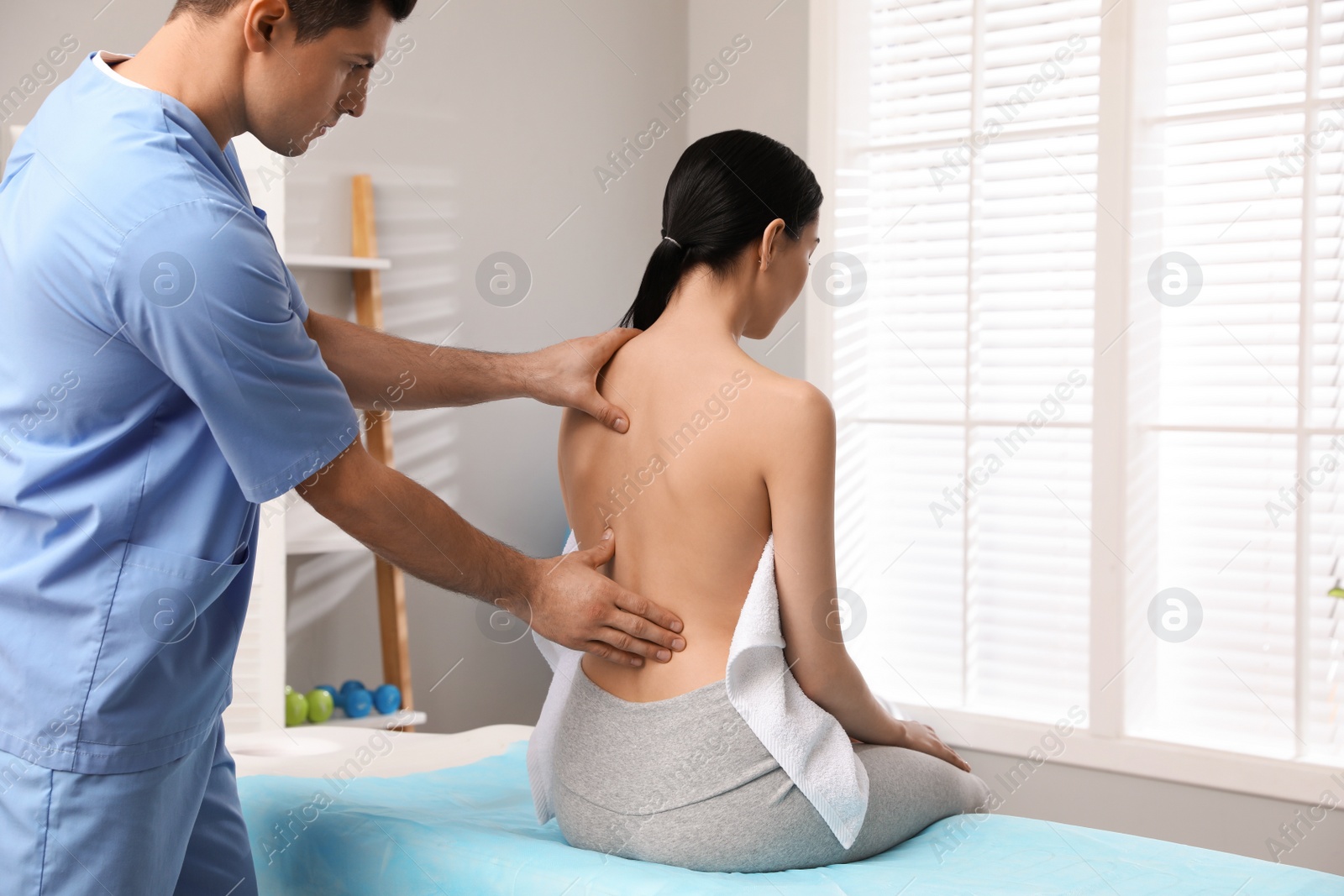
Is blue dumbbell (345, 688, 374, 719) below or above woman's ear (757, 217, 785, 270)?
below

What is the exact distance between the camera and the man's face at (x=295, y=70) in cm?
95

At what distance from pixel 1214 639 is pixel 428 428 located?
6.57 ft

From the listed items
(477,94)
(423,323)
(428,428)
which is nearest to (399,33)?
(477,94)

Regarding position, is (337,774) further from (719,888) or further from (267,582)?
(267,582)

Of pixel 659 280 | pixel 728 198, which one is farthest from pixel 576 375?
pixel 728 198

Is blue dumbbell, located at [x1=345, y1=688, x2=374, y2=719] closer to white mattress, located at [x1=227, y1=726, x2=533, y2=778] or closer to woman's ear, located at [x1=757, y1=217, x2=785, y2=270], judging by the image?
white mattress, located at [x1=227, y1=726, x2=533, y2=778]

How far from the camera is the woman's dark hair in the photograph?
1.30m

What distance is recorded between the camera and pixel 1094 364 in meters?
2.61

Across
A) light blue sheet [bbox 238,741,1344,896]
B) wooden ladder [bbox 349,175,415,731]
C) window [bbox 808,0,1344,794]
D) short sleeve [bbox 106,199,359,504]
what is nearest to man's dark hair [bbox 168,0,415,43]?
short sleeve [bbox 106,199,359,504]

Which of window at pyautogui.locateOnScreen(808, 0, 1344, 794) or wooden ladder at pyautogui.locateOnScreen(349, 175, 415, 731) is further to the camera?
wooden ladder at pyautogui.locateOnScreen(349, 175, 415, 731)

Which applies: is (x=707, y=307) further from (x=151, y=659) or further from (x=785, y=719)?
(x=151, y=659)

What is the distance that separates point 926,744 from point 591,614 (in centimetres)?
52

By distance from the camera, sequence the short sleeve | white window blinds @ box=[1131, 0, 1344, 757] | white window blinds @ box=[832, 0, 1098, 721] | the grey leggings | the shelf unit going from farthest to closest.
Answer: white window blinds @ box=[832, 0, 1098, 721] < white window blinds @ box=[1131, 0, 1344, 757] < the shelf unit < the grey leggings < the short sleeve

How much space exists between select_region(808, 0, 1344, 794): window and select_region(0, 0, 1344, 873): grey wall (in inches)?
6.1
